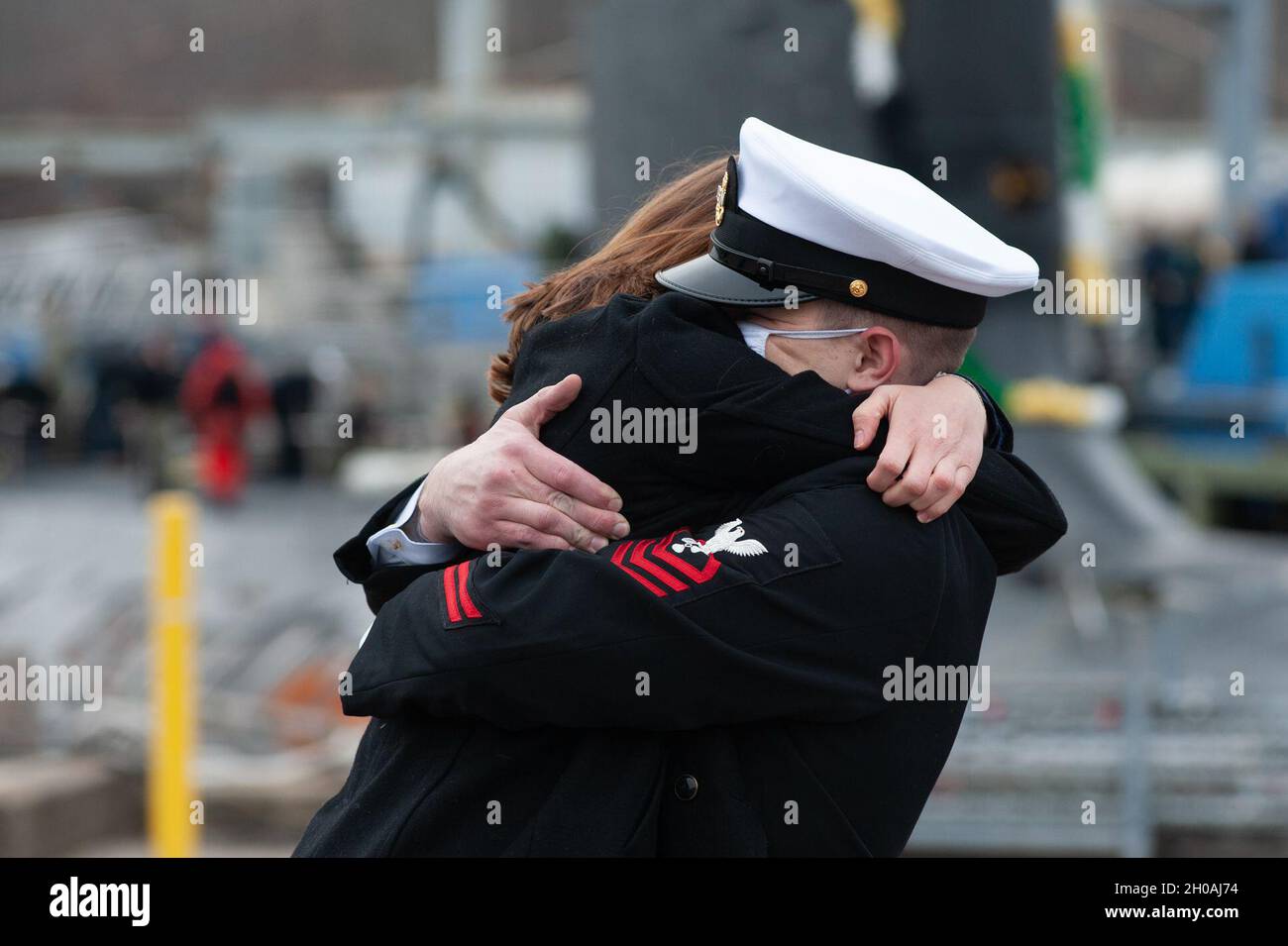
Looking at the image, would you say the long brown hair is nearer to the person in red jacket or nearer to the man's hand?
the man's hand

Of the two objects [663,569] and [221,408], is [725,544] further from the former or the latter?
[221,408]

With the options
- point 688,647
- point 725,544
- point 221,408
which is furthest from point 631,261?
point 221,408

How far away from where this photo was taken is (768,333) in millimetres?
1938

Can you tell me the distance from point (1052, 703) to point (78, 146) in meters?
23.4

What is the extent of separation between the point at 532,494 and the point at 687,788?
1.21ft

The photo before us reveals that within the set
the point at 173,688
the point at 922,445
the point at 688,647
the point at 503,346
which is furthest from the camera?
the point at 503,346

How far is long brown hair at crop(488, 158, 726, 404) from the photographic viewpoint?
2.04 metres

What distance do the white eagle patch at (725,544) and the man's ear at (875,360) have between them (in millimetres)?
239

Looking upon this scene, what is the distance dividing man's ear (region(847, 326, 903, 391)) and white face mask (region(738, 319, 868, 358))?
0.02m

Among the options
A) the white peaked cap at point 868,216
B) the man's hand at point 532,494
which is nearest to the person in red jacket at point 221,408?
the man's hand at point 532,494

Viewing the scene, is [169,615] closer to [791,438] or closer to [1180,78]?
[791,438]

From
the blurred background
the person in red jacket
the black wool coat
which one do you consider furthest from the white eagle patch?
the person in red jacket

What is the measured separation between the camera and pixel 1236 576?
28.6 feet
